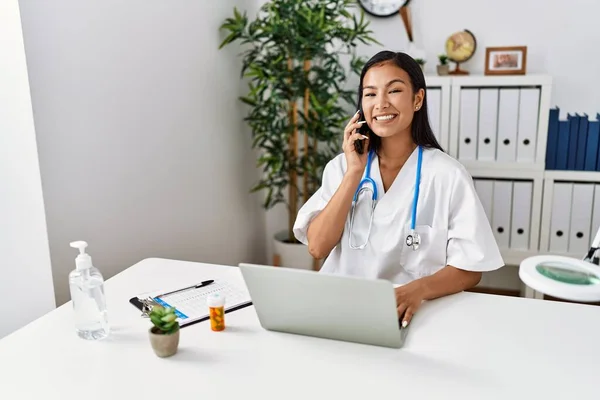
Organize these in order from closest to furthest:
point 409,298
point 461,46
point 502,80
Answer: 1. point 409,298
2. point 502,80
3. point 461,46

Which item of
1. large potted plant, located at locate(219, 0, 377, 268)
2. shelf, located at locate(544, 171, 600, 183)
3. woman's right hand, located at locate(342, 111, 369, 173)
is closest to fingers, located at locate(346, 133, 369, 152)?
woman's right hand, located at locate(342, 111, 369, 173)

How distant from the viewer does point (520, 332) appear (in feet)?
3.63

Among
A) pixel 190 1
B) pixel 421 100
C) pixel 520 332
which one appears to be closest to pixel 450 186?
pixel 421 100

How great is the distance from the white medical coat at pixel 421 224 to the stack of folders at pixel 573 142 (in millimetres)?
1392

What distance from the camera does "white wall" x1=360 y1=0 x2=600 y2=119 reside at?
8.74 feet

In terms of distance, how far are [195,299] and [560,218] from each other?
2061 mm

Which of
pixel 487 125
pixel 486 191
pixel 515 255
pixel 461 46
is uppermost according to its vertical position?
pixel 461 46

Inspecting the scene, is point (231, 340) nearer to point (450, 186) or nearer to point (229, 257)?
point (450, 186)

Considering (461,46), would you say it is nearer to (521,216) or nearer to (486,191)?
(486,191)

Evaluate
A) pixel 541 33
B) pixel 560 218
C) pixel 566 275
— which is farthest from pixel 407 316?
pixel 541 33

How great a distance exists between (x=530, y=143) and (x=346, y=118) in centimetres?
90

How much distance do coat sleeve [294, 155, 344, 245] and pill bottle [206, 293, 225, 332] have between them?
50cm

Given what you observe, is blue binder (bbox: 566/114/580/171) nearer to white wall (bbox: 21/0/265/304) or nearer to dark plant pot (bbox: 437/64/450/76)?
dark plant pot (bbox: 437/64/450/76)

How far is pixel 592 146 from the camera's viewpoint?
8.49 ft
